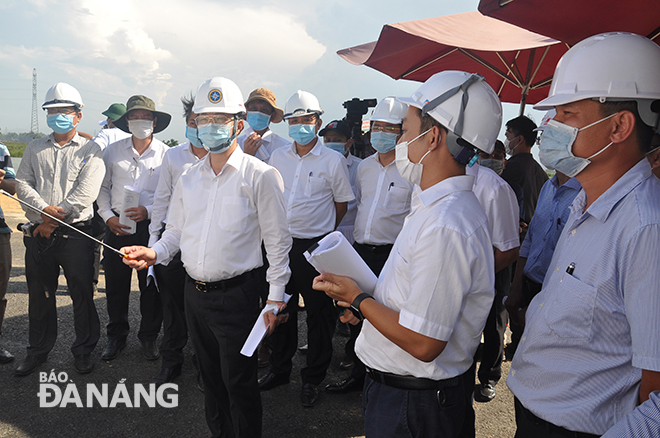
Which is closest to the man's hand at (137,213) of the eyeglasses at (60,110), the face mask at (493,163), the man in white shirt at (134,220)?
the man in white shirt at (134,220)

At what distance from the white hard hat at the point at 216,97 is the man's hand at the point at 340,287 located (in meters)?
1.65

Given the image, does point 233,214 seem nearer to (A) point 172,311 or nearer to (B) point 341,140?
(A) point 172,311

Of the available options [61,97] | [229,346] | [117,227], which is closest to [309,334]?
[229,346]

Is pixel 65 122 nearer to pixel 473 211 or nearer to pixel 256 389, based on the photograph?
pixel 256 389

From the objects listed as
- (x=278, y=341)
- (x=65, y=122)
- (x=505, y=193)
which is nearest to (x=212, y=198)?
(x=278, y=341)

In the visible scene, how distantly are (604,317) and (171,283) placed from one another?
3.59 m

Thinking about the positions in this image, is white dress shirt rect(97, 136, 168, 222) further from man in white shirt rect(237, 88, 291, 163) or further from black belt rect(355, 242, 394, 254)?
black belt rect(355, 242, 394, 254)

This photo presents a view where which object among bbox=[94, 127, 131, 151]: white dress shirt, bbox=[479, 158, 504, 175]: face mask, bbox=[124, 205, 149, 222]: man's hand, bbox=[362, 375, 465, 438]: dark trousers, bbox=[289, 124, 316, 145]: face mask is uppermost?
bbox=[289, 124, 316, 145]: face mask

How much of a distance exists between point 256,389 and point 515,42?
3603 mm

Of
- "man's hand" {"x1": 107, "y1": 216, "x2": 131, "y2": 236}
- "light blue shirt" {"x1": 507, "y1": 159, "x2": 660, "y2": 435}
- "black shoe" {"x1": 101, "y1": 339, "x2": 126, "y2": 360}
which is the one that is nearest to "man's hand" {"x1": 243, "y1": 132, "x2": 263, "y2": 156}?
"man's hand" {"x1": 107, "y1": 216, "x2": 131, "y2": 236}

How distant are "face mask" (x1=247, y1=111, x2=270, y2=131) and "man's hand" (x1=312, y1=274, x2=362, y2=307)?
3602 mm

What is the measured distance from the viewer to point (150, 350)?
4.23m

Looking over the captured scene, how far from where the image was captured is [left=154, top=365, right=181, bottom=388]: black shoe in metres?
3.74

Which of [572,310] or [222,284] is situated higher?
[572,310]
